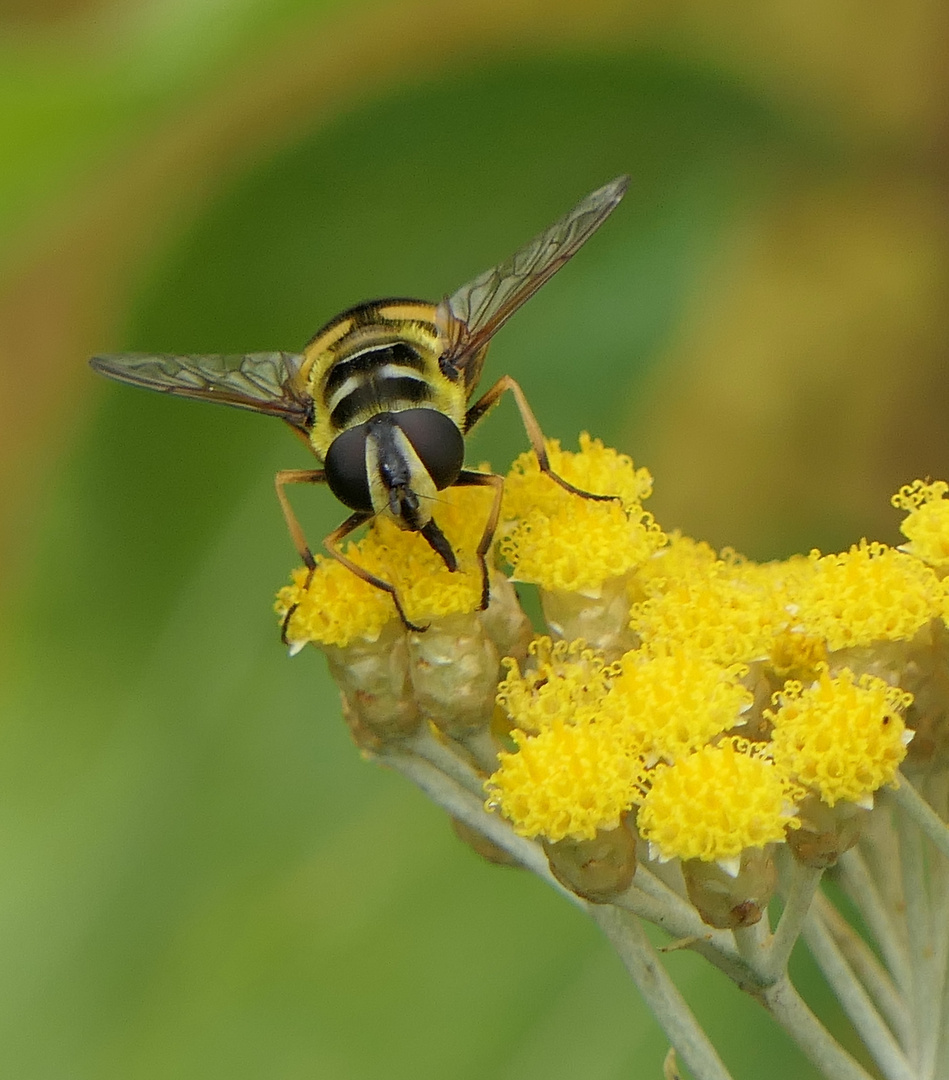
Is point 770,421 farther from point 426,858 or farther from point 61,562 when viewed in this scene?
point 61,562

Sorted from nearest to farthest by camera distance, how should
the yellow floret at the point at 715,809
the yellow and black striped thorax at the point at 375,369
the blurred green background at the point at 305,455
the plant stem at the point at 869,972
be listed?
the yellow floret at the point at 715,809
the plant stem at the point at 869,972
the yellow and black striped thorax at the point at 375,369
the blurred green background at the point at 305,455

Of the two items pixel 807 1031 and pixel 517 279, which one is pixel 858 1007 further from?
pixel 517 279

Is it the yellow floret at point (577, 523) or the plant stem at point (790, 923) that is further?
the yellow floret at point (577, 523)

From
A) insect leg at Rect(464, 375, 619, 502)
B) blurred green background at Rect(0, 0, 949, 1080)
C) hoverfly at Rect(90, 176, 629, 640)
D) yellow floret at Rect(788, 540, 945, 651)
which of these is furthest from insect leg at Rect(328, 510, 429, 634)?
blurred green background at Rect(0, 0, 949, 1080)

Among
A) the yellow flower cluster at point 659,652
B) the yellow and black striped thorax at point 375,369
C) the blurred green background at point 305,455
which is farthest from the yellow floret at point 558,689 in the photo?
the blurred green background at point 305,455

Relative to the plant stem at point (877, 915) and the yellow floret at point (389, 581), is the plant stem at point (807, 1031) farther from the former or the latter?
the yellow floret at point (389, 581)

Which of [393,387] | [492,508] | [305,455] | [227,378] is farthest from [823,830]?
[305,455]
